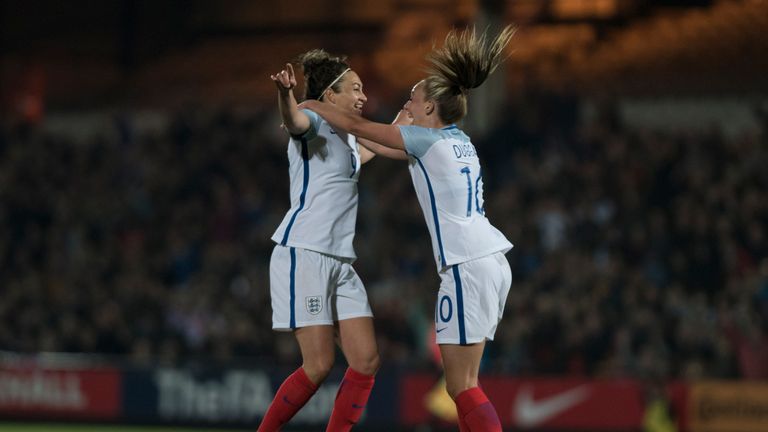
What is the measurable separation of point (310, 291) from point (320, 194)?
19.2 inches

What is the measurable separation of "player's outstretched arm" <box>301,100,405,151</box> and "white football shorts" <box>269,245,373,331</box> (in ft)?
2.23

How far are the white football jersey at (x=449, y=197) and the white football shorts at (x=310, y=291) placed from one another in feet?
1.86

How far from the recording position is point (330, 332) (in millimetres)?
6152

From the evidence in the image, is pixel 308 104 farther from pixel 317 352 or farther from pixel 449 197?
pixel 317 352

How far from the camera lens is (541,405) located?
12.7 m

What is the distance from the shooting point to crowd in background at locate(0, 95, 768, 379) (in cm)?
Result: 1311

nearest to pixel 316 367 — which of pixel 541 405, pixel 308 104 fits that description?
pixel 308 104

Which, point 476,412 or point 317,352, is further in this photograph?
point 317,352

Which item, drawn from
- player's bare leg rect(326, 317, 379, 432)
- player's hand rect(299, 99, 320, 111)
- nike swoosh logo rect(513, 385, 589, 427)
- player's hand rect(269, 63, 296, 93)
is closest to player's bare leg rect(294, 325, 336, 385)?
player's bare leg rect(326, 317, 379, 432)

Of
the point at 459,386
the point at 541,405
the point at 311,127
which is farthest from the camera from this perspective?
the point at 541,405

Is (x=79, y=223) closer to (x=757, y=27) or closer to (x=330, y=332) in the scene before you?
(x=757, y=27)

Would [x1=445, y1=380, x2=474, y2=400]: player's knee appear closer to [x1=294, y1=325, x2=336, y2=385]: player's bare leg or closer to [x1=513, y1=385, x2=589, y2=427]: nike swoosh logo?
[x1=294, y1=325, x2=336, y2=385]: player's bare leg

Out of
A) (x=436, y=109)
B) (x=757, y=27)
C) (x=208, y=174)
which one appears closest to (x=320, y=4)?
(x=208, y=174)

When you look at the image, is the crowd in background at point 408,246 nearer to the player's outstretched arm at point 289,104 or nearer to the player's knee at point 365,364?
the player's knee at point 365,364
